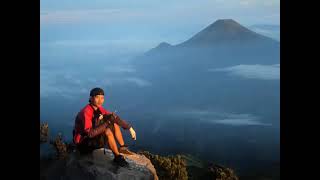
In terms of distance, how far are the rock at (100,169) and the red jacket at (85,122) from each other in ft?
0.38

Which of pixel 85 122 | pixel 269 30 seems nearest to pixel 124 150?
pixel 85 122

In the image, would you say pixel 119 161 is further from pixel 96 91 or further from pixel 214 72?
pixel 214 72

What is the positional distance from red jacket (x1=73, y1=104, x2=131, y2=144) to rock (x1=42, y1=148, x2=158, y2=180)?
117mm

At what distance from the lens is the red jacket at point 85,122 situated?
3.54 metres

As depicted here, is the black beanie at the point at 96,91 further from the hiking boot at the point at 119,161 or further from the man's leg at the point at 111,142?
the hiking boot at the point at 119,161

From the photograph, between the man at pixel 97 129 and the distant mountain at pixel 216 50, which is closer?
the man at pixel 97 129

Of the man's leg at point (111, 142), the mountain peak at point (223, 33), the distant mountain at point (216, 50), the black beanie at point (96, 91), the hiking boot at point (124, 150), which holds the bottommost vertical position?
the hiking boot at point (124, 150)

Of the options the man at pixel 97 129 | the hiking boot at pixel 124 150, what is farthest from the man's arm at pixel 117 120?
the hiking boot at pixel 124 150

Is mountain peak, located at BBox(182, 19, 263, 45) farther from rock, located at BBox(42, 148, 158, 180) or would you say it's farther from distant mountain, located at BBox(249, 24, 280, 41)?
rock, located at BBox(42, 148, 158, 180)

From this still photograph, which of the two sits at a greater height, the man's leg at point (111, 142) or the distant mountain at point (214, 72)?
the distant mountain at point (214, 72)

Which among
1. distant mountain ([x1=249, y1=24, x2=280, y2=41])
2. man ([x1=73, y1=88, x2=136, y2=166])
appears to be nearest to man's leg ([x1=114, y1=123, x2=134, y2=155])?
man ([x1=73, y1=88, x2=136, y2=166])

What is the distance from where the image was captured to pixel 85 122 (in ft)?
11.6

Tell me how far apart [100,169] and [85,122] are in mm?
291
